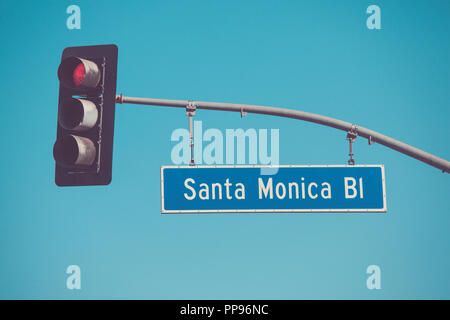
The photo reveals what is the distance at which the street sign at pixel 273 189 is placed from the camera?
7.23 meters

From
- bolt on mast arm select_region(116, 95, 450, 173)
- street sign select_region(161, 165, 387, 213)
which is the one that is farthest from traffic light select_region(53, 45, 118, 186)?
street sign select_region(161, 165, 387, 213)

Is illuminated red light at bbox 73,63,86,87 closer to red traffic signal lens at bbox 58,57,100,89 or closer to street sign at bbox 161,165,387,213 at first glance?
red traffic signal lens at bbox 58,57,100,89

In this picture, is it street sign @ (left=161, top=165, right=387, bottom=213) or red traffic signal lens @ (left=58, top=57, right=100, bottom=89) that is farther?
street sign @ (left=161, top=165, right=387, bottom=213)

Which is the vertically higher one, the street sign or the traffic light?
the traffic light

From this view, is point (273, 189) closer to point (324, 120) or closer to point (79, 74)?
point (324, 120)

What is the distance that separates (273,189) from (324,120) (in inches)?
44.9

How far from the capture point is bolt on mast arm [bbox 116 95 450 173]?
24.3 feet

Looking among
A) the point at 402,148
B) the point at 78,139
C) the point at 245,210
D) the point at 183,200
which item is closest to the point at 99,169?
the point at 78,139

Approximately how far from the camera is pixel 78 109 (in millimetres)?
5547

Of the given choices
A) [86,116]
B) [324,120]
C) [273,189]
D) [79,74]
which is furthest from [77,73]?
[324,120]

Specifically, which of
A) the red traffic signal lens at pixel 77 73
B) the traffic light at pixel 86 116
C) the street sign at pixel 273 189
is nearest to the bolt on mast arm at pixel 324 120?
the street sign at pixel 273 189

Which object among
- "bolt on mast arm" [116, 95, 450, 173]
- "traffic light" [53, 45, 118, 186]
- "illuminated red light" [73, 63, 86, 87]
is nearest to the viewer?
"traffic light" [53, 45, 118, 186]

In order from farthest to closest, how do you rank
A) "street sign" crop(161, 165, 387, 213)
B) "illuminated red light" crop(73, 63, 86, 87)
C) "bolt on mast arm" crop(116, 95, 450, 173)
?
"bolt on mast arm" crop(116, 95, 450, 173) < "street sign" crop(161, 165, 387, 213) < "illuminated red light" crop(73, 63, 86, 87)

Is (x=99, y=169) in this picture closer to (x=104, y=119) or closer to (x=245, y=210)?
(x=104, y=119)
